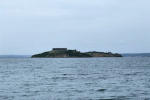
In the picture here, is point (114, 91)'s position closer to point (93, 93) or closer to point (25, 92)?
point (93, 93)

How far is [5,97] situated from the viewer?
40.9 meters

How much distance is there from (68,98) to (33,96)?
4340 millimetres

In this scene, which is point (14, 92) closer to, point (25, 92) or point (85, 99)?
point (25, 92)

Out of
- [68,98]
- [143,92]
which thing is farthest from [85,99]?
[143,92]

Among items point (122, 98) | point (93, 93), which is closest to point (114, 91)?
point (93, 93)

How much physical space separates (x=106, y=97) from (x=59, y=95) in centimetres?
557

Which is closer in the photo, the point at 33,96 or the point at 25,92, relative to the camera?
the point at 33,96

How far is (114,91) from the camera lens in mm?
45969

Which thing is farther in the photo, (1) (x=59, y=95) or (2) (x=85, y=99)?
(1) (x=59, y=95)

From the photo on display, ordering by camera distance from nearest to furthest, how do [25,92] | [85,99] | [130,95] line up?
[85,99]
[130,95]
[25,92]

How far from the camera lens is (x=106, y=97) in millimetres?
40938

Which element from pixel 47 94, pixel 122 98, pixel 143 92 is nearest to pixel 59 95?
pixel 47 94

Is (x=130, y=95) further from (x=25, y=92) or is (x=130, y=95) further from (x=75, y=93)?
(x=25, y=92)

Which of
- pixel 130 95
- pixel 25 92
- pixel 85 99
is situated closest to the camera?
pixel 85 99
